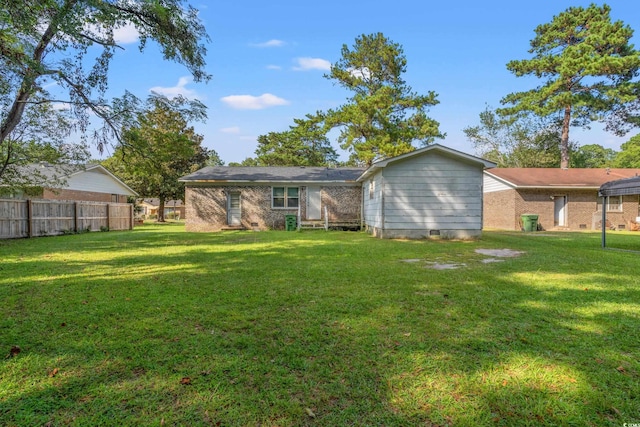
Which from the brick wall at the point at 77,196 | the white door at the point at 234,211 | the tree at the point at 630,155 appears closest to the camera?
the white door at the point at 234,211

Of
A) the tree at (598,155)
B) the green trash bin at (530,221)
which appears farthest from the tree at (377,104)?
the tree at (598,155)

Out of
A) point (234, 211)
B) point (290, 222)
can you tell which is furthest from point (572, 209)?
point (234, 211)

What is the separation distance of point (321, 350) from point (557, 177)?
22.6m

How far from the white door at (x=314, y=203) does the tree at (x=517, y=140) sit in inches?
947

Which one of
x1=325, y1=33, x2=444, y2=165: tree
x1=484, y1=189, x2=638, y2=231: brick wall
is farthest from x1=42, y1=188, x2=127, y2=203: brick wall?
x1=484, y1=189, x2=638, y2=231: brick wall

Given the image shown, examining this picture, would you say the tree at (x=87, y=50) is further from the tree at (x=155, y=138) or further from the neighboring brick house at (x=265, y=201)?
the neighboring brick house at (x=265, y=201)

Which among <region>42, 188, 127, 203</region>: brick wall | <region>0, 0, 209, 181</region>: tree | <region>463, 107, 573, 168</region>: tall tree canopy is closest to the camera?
<region>0, 0, 209, 181</region>: tree

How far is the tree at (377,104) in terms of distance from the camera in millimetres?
22172

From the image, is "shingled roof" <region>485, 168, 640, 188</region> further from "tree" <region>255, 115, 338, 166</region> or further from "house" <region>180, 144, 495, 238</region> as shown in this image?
"tree" <region>255, 115, 338, 166</region>

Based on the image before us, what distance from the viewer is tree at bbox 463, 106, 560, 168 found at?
33469mm

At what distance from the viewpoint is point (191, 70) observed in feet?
35.6

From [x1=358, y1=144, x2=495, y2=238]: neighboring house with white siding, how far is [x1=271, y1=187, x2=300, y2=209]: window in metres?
6.44

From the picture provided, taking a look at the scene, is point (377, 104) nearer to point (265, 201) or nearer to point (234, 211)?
point (265, 201)

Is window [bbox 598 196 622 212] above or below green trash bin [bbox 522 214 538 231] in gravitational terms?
above
